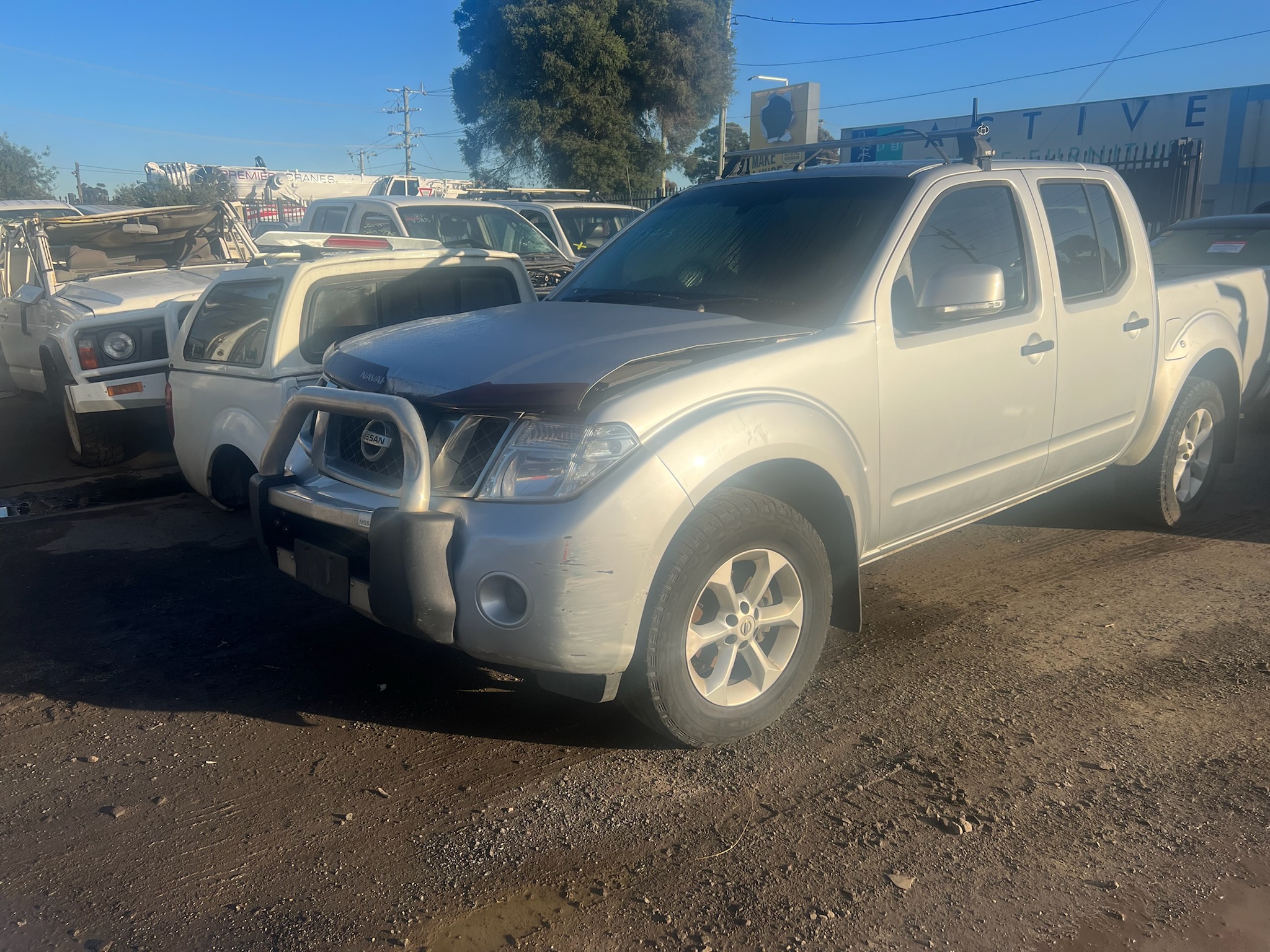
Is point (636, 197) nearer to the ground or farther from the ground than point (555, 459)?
farther from the ground

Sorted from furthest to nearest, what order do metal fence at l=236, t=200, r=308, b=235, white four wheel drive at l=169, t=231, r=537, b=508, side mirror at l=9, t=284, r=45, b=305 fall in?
1. metal fence at l=236, t=200, r=308, b=235
2. side mirror at l=9, t=284, r=45, b=305
3. white four wheel drive at l=169, t=231, r=537, b=508

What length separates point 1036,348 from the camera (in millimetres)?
4199

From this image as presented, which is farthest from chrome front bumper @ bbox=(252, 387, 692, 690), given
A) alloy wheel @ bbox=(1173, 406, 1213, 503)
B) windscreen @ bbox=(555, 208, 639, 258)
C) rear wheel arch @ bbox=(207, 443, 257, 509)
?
windscreen @ bbox=(555, 208, 639, 258)

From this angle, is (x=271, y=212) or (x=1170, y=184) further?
(x=271, y=212)

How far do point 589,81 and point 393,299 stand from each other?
23264 millimetres

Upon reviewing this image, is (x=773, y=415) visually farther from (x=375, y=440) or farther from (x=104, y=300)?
(x=104, y=300)

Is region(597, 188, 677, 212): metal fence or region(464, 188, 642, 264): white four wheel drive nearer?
region(464, 188, 642, 264): white four wheel drive

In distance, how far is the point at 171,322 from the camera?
250 inches

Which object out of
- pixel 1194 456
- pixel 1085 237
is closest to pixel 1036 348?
pixel 1085 237

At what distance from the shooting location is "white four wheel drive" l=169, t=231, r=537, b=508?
501 cm

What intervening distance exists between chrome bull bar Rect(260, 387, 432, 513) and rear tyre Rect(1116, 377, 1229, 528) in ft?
13.1

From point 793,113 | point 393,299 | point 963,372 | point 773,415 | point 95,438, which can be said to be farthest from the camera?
point 793,113

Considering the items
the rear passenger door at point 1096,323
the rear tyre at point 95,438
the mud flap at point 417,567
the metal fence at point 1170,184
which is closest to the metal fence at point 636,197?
the metal fence at point 1170,184

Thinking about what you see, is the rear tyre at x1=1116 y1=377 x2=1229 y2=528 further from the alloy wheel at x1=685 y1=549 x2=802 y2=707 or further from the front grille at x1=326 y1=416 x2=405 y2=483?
the front grille at x1=326 y1=416 x2=405 y2=483
